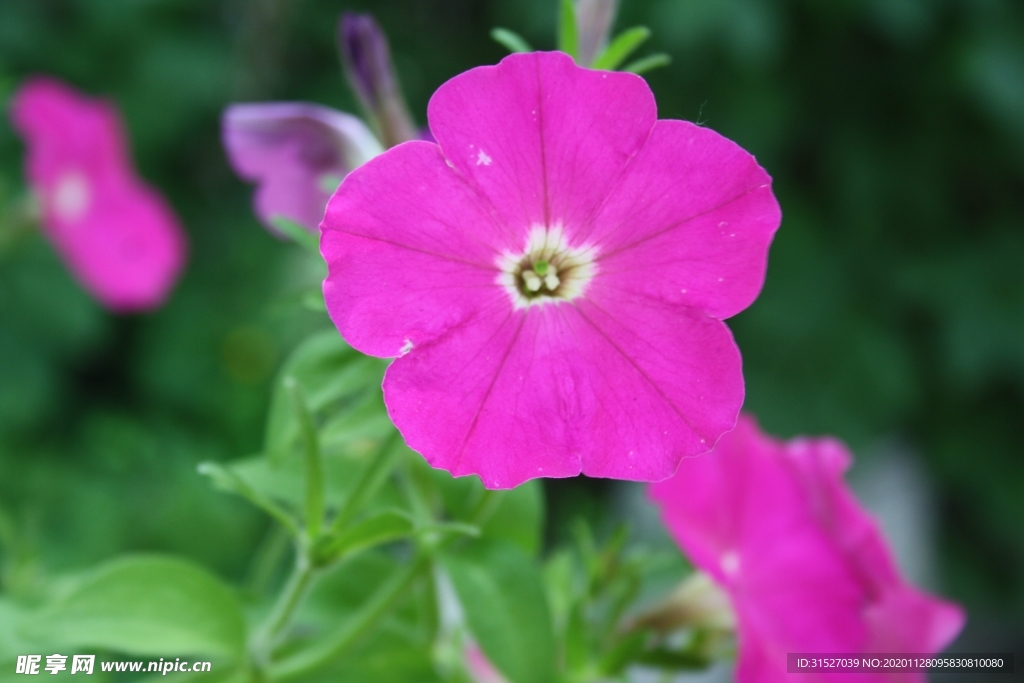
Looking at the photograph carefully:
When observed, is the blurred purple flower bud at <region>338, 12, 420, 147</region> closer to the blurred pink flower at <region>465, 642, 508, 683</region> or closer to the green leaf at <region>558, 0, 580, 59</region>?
the green leaf at <region>558, 0, 580, 59</region>

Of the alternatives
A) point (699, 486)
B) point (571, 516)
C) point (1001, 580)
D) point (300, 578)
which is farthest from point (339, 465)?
point (1001, 580)

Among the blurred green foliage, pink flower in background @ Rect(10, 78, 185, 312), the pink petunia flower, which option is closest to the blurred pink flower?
the pink petunia flower

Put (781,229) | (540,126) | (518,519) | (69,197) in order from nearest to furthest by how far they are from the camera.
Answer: (540,126) < (518,519) < (69,197) < (781,229)

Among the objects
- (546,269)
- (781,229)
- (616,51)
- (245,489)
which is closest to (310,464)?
(245,489)

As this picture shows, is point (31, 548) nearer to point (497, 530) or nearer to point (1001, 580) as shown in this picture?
point (497, 530)

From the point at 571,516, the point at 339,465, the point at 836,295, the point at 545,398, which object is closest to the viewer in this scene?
the point at 545,398

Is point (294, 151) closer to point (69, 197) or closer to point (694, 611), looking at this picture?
point (694, 611)

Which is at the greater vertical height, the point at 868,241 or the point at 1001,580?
the point at 868,241
